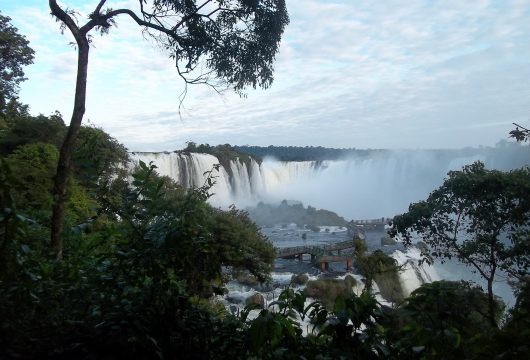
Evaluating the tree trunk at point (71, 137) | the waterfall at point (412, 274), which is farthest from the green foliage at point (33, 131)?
the waterfall at point (412, 274)

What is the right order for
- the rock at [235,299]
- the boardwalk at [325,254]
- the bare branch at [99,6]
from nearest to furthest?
the bare branch at [99,6] < the rock at [235,299] < the boardwalk at [325,254]

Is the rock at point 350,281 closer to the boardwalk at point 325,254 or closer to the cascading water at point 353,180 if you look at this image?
the boardwalk at point 325,254

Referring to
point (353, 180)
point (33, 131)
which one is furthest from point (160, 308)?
point (353, 180)

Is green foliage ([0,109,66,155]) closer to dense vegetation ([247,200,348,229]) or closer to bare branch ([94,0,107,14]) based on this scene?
bare branch ([94,0,107,14])

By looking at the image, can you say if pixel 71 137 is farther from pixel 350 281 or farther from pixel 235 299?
pixel 350 281

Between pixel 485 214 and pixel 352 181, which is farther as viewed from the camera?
pixel 352 181

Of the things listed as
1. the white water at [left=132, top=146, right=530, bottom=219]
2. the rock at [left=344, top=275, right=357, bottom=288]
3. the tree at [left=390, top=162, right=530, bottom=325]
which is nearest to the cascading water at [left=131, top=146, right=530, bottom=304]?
the white water at [left=132, top=146, right=530, bottom=219]
